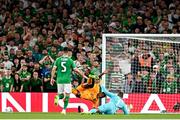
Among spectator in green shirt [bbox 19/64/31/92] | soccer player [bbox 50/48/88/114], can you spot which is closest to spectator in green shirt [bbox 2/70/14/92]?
spectator in green shirt [bbox 19/64/31/92]

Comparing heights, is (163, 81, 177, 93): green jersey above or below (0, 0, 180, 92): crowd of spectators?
below

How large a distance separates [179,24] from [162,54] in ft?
9.88

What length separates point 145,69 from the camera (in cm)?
2016

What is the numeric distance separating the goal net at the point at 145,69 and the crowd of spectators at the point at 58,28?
68 cm

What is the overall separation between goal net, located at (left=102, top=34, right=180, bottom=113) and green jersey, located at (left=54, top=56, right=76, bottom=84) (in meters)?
1.73

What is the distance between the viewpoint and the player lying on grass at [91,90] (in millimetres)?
19469

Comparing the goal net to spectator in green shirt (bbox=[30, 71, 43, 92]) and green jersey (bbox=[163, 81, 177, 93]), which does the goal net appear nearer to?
green jersey (bbox=[163, 81, 177, 93])

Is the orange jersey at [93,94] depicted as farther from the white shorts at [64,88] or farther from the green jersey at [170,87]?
the green jersey at [170,87]

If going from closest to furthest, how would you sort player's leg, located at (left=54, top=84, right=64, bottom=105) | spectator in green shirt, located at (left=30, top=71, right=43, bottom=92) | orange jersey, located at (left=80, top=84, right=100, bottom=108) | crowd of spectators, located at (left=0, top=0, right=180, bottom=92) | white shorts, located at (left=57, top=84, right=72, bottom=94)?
1. white shorts, located at (left=57, top=84, right=72, bottom=94)
2. player's leg, located at (left=54, top=84, right=64, bottom=105)
3. orange jersey, located at (left=80, top=84, right=100, bottom=108)
4. spectator in green shirt, located at (left=30, top=71, right=43, bottom=92)
5. crowd of spectators, located at (left=0, top=0, right=180, bottom=92)

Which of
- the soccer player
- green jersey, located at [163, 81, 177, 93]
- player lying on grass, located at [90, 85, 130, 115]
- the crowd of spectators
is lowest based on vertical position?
player lying on grass, located at [90, 85, 130, 115]

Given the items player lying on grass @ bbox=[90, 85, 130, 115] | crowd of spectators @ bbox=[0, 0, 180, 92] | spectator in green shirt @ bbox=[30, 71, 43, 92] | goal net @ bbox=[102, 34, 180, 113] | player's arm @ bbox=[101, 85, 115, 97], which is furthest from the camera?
crowd of spectators @ bbox=[0, 0, 180, 92]

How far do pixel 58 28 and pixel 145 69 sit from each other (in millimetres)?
4321

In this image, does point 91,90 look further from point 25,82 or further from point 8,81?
point 8,81

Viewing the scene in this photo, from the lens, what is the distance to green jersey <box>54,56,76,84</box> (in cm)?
1842
